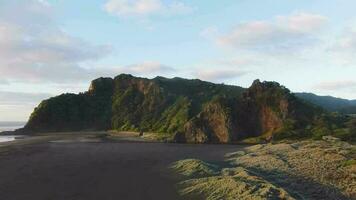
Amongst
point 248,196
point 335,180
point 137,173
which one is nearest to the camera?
point 248,196

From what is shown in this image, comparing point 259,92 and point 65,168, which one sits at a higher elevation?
point 259,92

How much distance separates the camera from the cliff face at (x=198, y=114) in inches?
4166

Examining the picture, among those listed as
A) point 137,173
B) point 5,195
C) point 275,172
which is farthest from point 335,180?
point 5,195

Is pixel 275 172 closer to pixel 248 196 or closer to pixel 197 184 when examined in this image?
pixel 197 184

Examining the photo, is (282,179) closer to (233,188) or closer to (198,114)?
(233,188)

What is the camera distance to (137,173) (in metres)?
47.2

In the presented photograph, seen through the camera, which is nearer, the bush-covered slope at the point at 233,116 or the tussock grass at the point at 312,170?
the tussock grass at the point at 312,170

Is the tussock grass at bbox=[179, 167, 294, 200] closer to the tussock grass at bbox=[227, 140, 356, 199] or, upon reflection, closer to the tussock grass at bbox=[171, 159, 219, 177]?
the tussock grass at bbox=[227, 140, 356, 199]

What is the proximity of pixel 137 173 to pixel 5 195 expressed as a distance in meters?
14.7

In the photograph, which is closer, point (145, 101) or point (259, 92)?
point (259, 92)

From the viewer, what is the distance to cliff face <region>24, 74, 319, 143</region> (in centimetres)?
10581

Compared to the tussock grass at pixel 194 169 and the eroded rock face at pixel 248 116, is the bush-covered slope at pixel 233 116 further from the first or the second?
the tussock grass at pixel 194 169

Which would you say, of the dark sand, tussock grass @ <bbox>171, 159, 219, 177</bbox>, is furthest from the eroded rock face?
tussock grass @ <bbox>171, 159, 219, 177</bbox>

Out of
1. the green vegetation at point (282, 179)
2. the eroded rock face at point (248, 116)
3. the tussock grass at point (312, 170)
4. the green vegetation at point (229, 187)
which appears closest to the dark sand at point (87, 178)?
the green vegetation at point (229, 187)
